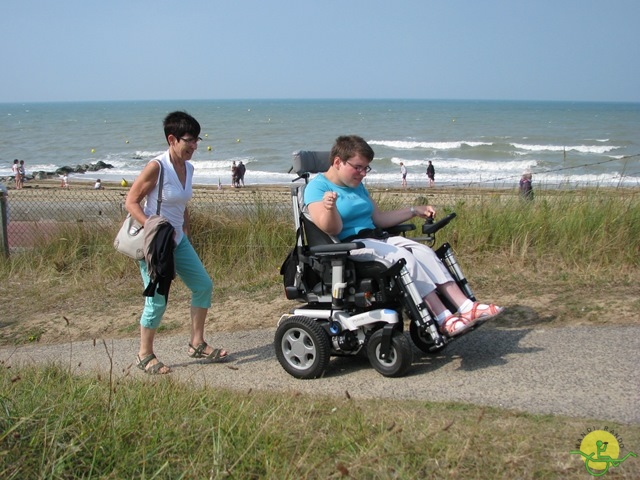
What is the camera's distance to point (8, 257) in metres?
9.75

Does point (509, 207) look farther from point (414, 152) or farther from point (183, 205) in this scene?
point (414, 152)

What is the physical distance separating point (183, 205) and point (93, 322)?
2.43m

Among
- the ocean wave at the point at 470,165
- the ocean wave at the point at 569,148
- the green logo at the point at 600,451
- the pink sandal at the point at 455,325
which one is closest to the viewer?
the green logo at the point at 600,451

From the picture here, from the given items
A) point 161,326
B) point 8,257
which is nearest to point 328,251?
point 161,326

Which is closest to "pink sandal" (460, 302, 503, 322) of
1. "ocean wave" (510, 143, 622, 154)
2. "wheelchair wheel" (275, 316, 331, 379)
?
"wheelchair wheel" (275, 316, 331, 379)

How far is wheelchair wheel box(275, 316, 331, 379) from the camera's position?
5.26 metres

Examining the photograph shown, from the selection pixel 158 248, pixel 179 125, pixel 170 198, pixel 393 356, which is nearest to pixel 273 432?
pixel 393 356

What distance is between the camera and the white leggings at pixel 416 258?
5.13m

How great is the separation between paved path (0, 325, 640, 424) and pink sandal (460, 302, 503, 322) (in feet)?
1.24

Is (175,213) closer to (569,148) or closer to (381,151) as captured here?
(381,151)

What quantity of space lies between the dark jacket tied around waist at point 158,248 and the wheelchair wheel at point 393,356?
1.59 meters

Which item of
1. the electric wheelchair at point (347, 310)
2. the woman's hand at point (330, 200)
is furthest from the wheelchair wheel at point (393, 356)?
the woman's hand at point (330, 200)

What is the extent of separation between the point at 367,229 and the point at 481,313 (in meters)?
1.11

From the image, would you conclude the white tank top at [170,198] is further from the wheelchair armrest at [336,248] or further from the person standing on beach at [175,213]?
the wheelchair armrest at [336,248]
